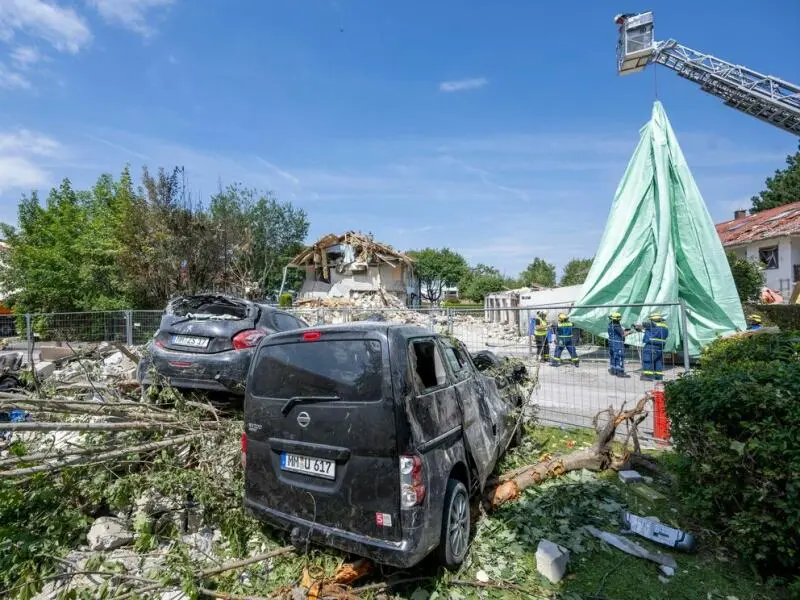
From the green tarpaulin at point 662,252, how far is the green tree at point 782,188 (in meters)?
34.9

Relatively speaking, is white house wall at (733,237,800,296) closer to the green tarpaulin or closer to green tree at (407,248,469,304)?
the green tarpaulin

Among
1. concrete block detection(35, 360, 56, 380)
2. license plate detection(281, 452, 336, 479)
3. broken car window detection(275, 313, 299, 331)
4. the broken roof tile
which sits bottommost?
concrete block detection(35, 360, 56, 380)

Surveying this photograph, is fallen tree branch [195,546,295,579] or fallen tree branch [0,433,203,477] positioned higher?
fallen tree branch [0,433,203,477]

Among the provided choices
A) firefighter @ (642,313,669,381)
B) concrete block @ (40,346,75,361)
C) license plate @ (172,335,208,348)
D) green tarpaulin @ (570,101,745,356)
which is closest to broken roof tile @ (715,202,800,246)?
green tarpaulin @ (570,101,745,356)

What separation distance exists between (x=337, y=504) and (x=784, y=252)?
3129cm

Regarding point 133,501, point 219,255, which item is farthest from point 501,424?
point 219,255

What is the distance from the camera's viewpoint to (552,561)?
309 cm

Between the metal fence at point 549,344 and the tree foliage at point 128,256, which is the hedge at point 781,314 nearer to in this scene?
the metal fence at point 549,344

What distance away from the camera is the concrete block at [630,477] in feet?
15.2

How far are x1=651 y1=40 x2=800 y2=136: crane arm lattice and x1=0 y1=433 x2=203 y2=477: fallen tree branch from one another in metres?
20.2

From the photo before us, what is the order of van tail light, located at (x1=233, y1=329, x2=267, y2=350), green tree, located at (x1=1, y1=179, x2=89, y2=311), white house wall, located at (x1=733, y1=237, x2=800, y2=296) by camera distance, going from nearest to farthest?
van tail light, located at (x1=233, y1=329, x2=267, y2=350) → green tree, located at (x1=1, y1=179, x2=89, y2=311) → white house wall, located at (x1=733, y1=237, x2=800, y2=296)

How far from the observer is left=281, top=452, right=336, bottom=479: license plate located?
9.44 ft

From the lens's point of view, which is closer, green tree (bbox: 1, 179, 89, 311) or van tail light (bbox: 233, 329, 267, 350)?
van tail light (bbox: 233, 329, 267, 350)

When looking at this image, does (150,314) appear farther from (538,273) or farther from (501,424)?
(538,273)
